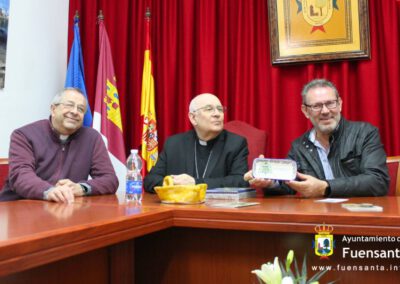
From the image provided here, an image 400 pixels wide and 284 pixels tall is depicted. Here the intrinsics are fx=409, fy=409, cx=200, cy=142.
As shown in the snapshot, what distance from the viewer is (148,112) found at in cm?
357

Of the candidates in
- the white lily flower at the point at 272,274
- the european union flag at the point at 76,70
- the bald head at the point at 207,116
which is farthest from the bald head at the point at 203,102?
the white lily flower at the point at 272,274

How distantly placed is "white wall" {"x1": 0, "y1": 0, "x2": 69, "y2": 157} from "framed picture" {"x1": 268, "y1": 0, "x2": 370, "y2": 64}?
2.01 m

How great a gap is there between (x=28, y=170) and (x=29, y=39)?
191 cm

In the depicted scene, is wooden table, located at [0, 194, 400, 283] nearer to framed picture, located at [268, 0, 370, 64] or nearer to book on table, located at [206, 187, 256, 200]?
book on table, located at [206, 187, 256, 200]

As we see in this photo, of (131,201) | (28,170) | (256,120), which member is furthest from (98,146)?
(256,120)

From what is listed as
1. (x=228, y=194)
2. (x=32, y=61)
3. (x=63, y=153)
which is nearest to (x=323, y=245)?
(x=228, y=194)

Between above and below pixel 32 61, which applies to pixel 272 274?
below

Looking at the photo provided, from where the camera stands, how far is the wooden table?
0.98 metres

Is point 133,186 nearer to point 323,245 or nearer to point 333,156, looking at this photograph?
point 323,245

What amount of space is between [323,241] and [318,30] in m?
2.45

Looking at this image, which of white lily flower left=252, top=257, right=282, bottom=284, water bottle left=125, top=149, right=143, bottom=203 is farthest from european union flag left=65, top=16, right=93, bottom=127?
white lily flower left=252, top=257, right=282, bottom=284

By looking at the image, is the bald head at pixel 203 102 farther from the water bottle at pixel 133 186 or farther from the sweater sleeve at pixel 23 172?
the sweater sleeve at pixel 23 172

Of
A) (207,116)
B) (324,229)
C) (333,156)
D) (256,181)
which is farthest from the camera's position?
(207,116)

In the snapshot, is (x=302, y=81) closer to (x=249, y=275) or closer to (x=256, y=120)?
(x=256, y=120)
